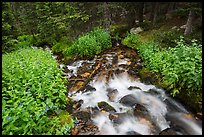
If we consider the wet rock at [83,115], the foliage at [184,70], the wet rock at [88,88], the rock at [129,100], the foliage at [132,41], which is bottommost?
the foliage at [132,41]

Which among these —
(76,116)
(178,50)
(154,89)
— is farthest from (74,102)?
(178,50)

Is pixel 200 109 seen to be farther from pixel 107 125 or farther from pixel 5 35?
pixel 5 35

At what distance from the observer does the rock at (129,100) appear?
735 centimetres

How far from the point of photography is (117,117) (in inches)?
262

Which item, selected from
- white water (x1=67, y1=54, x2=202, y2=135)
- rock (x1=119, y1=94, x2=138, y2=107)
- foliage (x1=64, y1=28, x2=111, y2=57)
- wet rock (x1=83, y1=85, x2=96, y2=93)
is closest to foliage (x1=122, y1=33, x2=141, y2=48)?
foliage (x1=64, y1=28, x2=111, y2=57)

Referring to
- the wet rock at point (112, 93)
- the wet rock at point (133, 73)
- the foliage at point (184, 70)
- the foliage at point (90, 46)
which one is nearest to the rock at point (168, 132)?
the foliage at point (184, 70)

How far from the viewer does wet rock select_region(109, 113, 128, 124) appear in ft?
Result: 21.2

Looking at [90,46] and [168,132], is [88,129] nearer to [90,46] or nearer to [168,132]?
[168,132]

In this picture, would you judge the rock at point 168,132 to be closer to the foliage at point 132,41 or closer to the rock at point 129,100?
the rock at point 129,100

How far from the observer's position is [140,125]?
628 centimetres

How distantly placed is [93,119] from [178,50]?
12.8 feet

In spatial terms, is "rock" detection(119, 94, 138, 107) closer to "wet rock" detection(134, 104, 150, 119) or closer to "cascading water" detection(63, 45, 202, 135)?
"cascading water" detection(63, 45, 202, 135)

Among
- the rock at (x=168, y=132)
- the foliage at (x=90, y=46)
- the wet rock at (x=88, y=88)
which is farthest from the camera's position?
the foliage at (x=90, y=46)

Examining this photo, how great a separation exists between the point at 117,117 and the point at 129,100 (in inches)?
41.0
